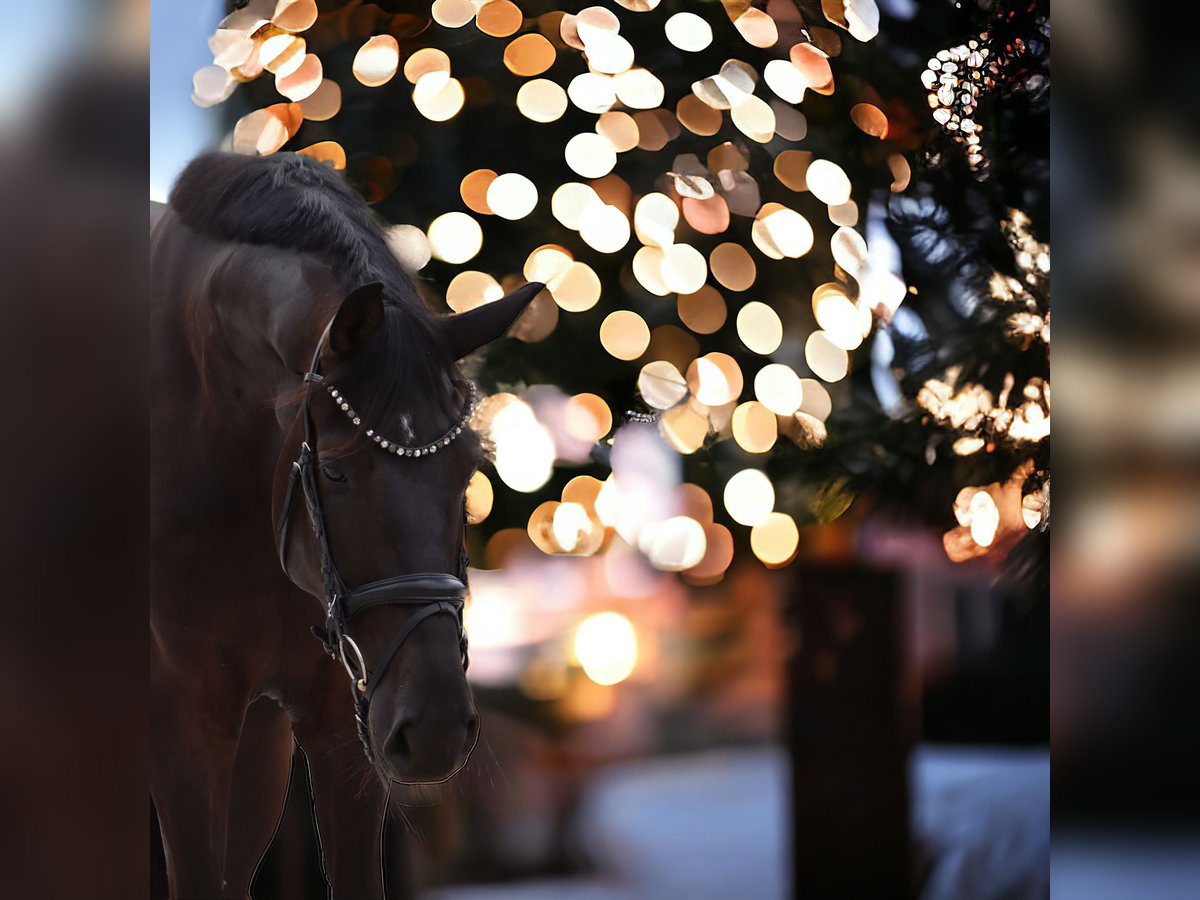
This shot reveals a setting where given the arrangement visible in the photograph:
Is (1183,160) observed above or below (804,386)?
above

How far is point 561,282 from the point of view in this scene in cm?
185

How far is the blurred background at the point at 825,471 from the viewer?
4.62 ft

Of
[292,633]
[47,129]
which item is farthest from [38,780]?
[292,633]

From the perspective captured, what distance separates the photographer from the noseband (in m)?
1.24

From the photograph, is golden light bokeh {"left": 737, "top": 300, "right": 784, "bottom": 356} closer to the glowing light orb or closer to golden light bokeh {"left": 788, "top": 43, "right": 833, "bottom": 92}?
golden light bokeh {"left": 788, "top": 43, "right": 833, "bottom": 92}

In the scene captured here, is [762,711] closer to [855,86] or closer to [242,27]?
[855,86]

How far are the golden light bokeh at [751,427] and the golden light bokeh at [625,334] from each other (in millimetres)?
238

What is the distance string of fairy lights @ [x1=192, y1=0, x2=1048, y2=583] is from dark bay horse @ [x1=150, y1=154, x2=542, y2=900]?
30 cm

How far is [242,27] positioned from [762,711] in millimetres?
1520

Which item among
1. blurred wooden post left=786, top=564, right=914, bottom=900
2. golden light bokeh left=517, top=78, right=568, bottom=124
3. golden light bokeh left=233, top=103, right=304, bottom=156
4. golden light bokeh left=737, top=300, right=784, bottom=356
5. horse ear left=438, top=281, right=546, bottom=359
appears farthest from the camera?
blurred wooden post left=786, top=564, right=914, bottom=900

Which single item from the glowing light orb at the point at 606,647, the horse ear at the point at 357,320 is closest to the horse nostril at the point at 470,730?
the horse ear at the point at 357,320

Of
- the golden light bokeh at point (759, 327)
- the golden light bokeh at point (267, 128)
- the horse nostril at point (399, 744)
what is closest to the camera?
the horse nostril at point (399, 744)

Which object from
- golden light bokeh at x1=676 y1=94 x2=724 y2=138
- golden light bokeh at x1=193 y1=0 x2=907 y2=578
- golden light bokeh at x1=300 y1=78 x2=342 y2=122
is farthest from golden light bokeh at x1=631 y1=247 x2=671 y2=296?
golden light bokeh at x1=300 y1=78 x2=342 y2=122

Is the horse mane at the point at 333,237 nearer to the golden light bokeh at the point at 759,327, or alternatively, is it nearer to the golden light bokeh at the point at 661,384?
the golden light bokeh at the point at 661,384
